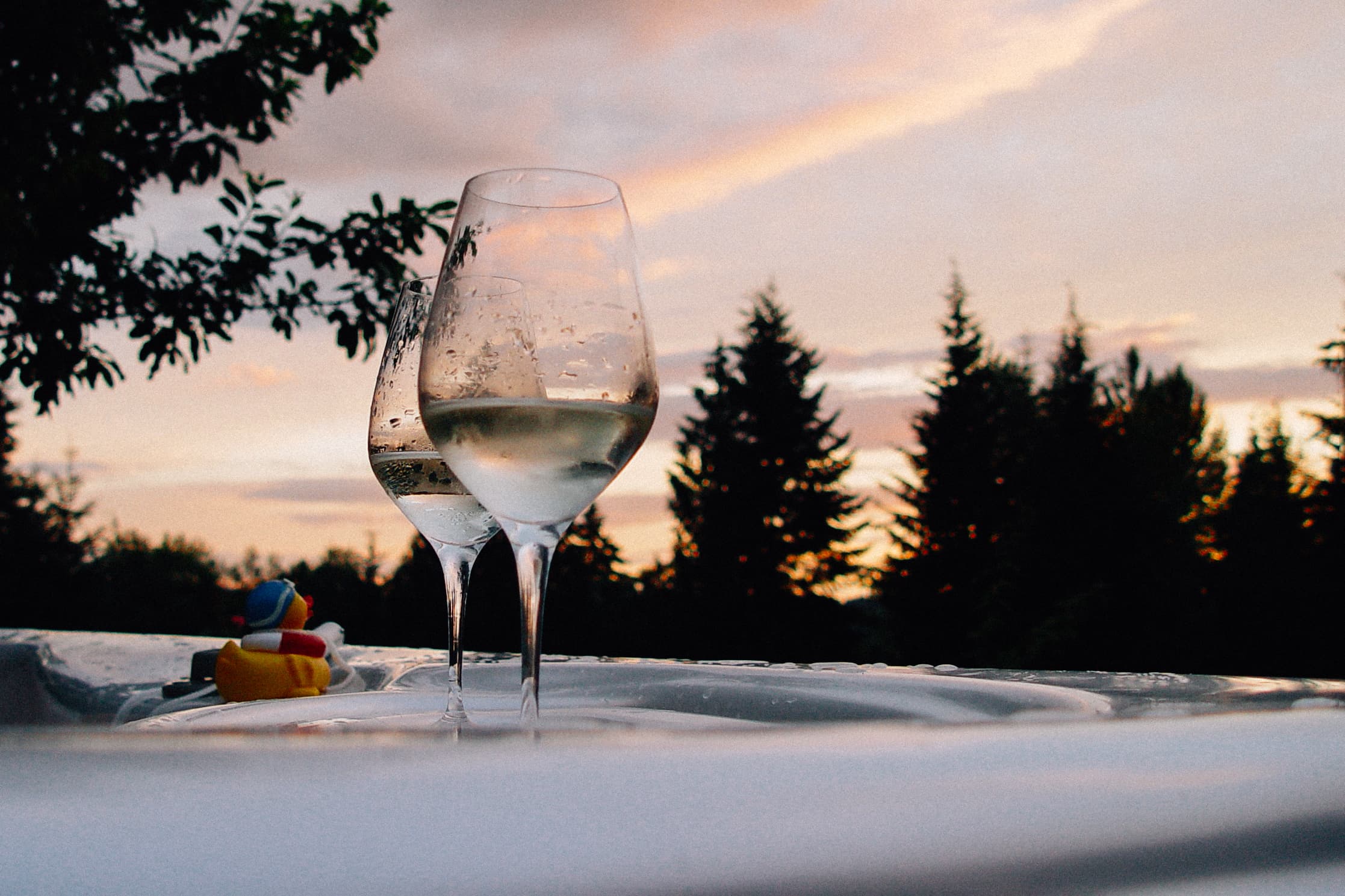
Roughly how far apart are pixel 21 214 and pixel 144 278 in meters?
0.82

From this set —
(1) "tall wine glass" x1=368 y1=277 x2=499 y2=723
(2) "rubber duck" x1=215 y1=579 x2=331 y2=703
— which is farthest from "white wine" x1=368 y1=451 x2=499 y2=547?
(2) "rubber duck" x1=215 y1=579 x2=331 y2=703

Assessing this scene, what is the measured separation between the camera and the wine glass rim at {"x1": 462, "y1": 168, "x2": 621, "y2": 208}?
2.40ft

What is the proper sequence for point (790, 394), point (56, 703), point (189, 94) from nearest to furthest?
point (56, 703), point (189, 94), point (790, 394)

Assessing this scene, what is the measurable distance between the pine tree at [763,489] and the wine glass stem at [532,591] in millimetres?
25069

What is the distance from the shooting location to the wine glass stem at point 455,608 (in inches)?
28.3

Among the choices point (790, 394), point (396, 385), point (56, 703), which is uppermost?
point (790, 394)

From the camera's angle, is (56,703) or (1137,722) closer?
(1137,722)

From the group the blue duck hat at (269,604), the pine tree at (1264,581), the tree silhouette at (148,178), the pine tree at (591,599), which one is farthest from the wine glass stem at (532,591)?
the pine tree at (1264,581)

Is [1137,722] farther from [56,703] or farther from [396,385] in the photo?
[56,703]

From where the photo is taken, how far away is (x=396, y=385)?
948 millimetres

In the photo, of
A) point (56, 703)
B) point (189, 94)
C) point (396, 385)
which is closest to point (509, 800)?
point (396, 385)

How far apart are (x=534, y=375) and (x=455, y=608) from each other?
0.27 metres

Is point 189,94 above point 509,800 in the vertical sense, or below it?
above

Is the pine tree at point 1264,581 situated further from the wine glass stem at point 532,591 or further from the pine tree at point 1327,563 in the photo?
the wine glass stem at point 532,591
